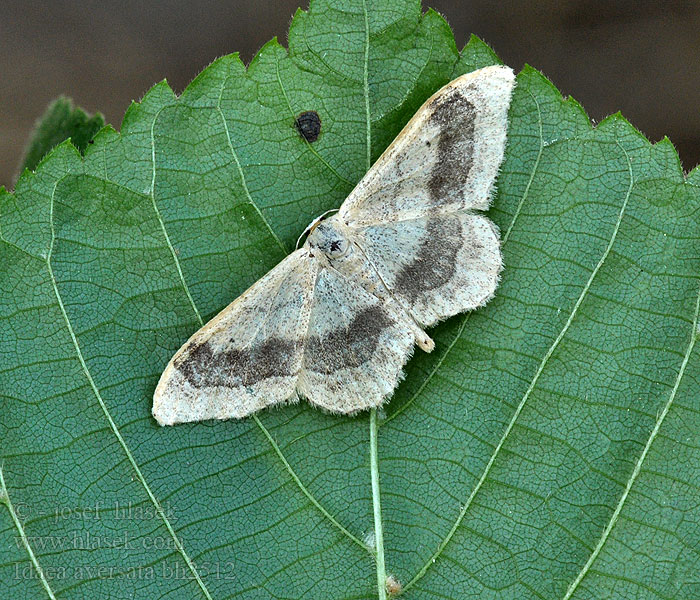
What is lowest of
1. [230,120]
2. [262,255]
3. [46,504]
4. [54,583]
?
[54,583]

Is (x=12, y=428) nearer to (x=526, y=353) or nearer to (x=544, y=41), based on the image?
(x=526, y=353)

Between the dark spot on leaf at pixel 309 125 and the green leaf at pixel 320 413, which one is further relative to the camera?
the dark spot on leaf at pixel 309 125

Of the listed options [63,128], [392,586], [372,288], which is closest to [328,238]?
[372,288]

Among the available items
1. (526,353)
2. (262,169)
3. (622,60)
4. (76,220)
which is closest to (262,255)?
(262,169)

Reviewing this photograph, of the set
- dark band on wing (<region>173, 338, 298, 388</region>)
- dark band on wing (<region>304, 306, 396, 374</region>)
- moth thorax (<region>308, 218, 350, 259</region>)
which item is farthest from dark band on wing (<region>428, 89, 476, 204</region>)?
dark band on wing (<region>173, 338, 298, 388</region>)

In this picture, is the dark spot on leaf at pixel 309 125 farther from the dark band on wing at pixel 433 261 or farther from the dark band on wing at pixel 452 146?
the dark band on wing at pixel 433 261

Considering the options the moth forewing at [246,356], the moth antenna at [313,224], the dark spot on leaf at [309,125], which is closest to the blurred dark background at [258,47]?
the dark spot on leaf at [309,125]

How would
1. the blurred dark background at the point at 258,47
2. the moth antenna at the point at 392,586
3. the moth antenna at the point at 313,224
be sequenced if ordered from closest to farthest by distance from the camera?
the moth antenna at the point at 392,586 < the moth antenna at the point at 313,224 < the blurred dark background at the point at 258,47

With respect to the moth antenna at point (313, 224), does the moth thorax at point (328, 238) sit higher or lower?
lower
